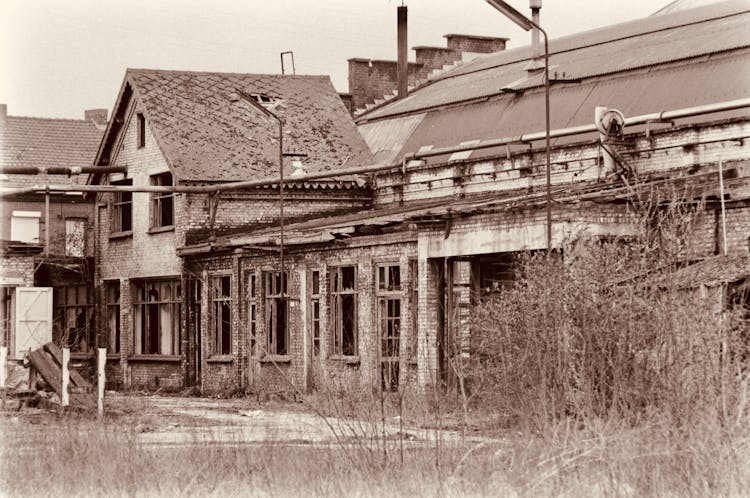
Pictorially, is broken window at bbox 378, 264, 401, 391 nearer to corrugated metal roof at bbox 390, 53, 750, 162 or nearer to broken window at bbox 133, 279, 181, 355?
corrugated metal roof at bbox 390, 53, 750, 162

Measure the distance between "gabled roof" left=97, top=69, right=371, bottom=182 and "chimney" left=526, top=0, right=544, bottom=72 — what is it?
15.6ft

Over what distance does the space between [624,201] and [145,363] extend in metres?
17.5

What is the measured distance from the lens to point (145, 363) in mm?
38594

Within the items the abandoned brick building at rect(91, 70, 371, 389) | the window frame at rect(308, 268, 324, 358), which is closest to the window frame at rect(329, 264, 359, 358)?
the window frame at rect(308, 268, 324, 358)

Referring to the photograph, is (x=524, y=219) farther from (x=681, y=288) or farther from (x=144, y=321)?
(x=144, y=321)

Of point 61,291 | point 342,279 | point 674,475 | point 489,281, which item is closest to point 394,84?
point 61,291

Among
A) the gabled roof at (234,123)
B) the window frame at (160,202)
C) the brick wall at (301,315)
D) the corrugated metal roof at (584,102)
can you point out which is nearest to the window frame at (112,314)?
the window frame at (160,202)

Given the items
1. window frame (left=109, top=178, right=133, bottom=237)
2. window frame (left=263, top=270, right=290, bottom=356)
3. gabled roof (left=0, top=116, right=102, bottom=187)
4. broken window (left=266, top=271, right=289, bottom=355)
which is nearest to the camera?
window frame (left=263, top=270, right=290, bottom=356)

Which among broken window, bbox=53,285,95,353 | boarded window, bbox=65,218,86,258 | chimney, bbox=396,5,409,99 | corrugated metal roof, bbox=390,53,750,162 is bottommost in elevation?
broken window, bbox=53,285,95,353

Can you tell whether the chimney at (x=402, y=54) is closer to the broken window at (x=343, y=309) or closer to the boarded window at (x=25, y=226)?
the boarded window at (x=25, y=226)

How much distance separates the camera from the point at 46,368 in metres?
26.0

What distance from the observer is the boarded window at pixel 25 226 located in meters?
51.1

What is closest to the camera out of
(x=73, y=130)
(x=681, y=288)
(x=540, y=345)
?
(x=540, y=345)

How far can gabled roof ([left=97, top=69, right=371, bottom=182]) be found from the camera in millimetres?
36906
